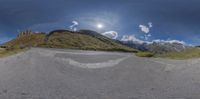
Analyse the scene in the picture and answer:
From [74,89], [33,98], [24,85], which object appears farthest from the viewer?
[24,85]

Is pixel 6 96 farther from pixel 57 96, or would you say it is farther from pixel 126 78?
pixel 126 78

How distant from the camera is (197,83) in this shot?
2662 centimetres

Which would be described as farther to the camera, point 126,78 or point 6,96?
point 126,78

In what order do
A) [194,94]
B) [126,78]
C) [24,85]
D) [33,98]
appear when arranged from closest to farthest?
[33,98]
[194,94]
[24,85]
[126,78]

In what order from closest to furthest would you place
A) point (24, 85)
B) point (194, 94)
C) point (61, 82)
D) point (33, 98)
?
1. point (33, 98)
2. point (194, 94)
3. point (24, 85)
4. point (61, 82)

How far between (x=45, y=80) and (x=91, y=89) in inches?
265

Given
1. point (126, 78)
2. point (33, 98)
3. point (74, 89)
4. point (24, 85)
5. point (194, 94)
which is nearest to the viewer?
point (33, 98)

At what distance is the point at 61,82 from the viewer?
27.7 metres

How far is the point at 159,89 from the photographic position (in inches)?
942

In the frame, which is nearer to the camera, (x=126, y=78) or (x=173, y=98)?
(x=173, y=98)

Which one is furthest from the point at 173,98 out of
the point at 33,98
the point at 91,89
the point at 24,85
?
the point at 24,85

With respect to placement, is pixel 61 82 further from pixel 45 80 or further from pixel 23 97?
pixel 23 97

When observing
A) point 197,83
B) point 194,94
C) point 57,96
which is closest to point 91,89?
point 57,96

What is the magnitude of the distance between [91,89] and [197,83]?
9.52 meters
